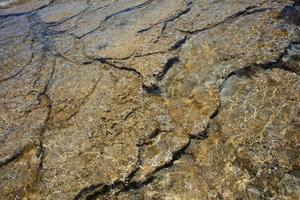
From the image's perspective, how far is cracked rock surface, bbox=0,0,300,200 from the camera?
57.6 inches

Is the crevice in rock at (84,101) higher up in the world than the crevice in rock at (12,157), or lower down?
higher up

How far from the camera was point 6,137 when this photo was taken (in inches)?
75.9

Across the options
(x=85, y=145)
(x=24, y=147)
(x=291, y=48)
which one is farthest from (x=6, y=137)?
(x=291, y=48)

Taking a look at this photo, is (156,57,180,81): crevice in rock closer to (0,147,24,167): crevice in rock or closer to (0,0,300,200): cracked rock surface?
(0,0,300,200): cracked rock surface

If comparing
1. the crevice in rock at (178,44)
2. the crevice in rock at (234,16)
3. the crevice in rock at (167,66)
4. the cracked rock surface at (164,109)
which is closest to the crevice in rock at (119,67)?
the cracked rock surface at (164,109)

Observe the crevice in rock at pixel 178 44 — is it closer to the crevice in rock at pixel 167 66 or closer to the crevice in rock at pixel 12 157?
the crevice in rock at pixel 167 66

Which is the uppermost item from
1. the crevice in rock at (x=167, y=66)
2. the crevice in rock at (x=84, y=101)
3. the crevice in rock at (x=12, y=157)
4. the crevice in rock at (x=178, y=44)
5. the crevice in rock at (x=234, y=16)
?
the crevice in rock at (x=234, y=16)

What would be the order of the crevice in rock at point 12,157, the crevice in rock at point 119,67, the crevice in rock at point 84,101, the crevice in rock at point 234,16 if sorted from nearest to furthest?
1. the crevice in rock at point 12,157
2. the crevice in rock at point 84,101
3. the crevice in rock at point 119,67
4. the crevice in rock at point 234,16

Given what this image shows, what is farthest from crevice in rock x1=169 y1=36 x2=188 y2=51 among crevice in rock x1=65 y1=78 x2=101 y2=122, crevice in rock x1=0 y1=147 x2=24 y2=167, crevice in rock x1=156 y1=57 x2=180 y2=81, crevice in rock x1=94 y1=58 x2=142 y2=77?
crevice in rock x1=0 y1=147 x2=24 y2=167

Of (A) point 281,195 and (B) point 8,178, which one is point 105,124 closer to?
(B) point 8,178

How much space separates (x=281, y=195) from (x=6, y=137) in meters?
1.49

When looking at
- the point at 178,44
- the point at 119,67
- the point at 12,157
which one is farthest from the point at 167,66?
the point at 12,157

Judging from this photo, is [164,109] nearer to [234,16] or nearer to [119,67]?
[119,67]

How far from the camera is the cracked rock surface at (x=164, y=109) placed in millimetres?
1463
